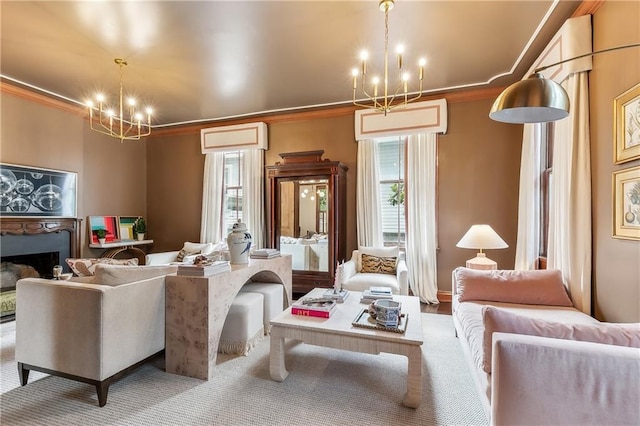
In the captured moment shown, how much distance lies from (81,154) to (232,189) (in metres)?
2.38

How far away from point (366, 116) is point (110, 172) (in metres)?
4.58

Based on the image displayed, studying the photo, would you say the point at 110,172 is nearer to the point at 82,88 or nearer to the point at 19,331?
the point at 82,88

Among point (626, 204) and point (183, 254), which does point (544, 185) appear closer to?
point (626, 204)

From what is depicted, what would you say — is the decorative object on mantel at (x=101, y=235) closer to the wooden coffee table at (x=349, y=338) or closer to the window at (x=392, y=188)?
the wooden coffee table at (x=349, y=338)

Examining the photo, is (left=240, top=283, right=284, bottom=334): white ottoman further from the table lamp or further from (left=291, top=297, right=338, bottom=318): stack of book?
the table lamp

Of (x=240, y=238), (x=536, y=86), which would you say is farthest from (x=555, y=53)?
(x=240, y=238)

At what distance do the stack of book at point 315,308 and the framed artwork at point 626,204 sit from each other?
2120mm

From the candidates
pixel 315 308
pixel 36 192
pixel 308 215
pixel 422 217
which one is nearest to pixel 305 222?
pixel 308 215

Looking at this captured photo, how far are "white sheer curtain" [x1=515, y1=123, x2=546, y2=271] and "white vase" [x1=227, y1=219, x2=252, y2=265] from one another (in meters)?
3.20

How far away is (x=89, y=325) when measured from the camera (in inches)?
74.4

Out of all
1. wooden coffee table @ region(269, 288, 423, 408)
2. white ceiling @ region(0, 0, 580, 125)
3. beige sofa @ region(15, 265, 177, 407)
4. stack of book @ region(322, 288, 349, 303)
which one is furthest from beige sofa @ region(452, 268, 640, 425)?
white ceiling @ region(0, 0, 580, 125)

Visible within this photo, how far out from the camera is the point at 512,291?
8.55 feet

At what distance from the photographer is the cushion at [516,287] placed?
2.52 metres

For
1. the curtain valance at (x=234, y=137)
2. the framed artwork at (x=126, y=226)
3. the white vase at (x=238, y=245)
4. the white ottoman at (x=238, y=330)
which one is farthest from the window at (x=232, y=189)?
the white ottoman at (x=238, y=330)
